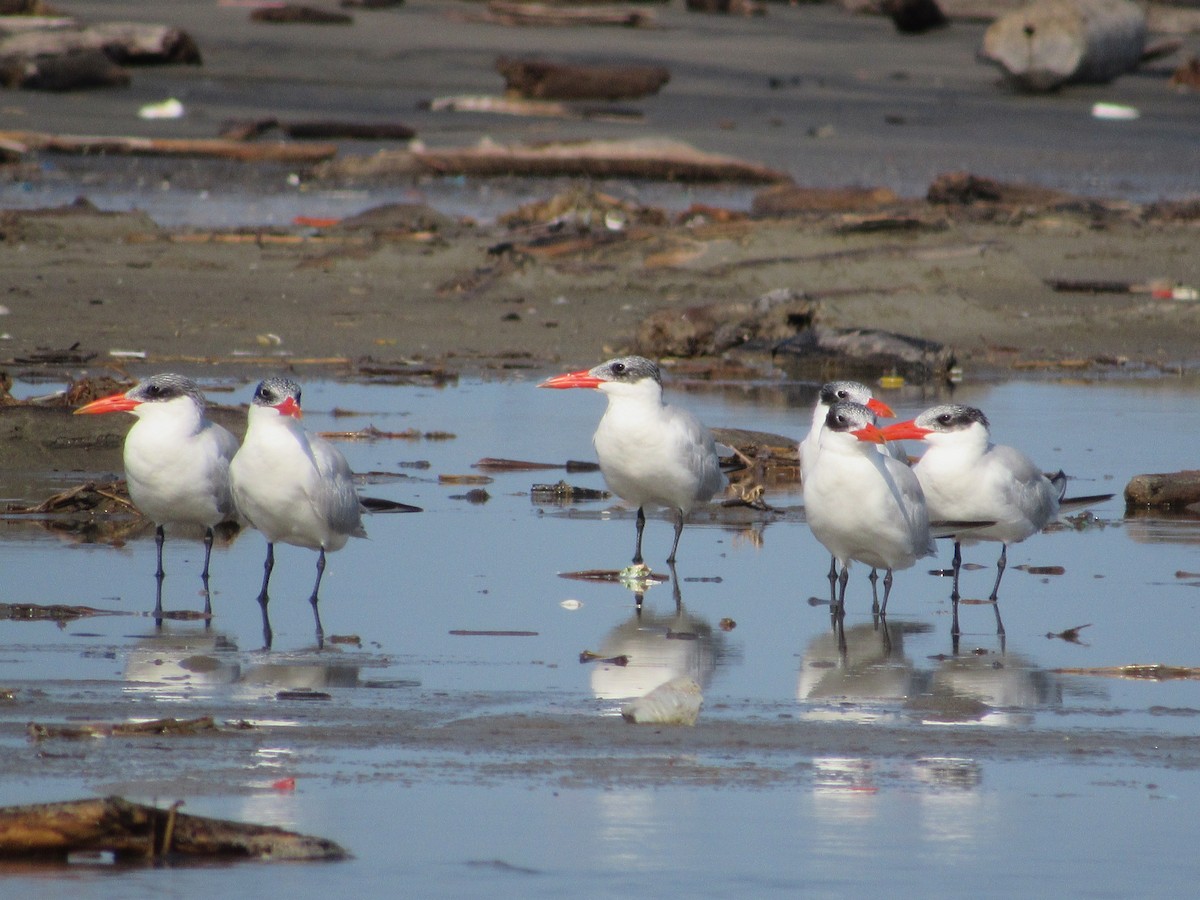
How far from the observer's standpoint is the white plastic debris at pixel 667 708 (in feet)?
16.4

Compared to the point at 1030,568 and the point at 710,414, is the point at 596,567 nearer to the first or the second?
the point at 1030,568

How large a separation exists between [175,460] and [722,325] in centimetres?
619

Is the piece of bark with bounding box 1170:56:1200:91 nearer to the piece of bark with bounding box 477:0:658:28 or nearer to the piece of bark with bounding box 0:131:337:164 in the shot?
the piece of bark with bounding box 477:0:658:28

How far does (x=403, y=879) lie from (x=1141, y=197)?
19.8 m

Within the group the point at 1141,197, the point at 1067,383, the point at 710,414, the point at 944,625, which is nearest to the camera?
the point at 944,625

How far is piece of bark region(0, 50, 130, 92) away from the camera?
2642 cm

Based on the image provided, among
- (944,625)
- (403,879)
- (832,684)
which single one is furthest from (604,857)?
(944,625)

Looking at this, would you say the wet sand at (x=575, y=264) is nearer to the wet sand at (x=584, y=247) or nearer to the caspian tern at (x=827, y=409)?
the wet sand at (x=584, y=247)

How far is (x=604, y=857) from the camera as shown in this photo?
403cm

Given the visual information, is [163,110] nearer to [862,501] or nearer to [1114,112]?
[1114,112]

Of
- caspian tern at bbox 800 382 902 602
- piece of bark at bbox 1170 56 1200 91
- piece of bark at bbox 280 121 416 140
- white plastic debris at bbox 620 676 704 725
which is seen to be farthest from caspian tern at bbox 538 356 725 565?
piece of bark at bbox 1170 56 1200 91

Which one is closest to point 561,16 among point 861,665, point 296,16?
point 296,16

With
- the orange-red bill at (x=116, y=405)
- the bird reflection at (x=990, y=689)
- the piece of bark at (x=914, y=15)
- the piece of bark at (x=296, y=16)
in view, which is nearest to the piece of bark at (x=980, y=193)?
the orange-red bill at (x=116, y=405)

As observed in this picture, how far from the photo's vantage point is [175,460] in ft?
22.9
